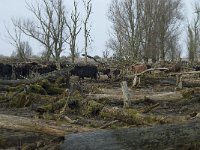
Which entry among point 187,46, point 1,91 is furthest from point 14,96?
point 187,46

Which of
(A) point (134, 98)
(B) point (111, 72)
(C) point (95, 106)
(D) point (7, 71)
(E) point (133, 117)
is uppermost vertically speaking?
(D) point (7, 71)

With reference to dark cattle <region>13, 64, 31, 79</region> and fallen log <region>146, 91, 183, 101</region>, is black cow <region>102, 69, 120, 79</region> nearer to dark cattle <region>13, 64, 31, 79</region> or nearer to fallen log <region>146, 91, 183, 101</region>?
dark cattle <region>13, 64, 31, 79</region>

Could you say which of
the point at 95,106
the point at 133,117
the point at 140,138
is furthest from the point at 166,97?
the point at 140,138

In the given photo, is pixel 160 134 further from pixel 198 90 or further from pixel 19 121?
pixel 198 90

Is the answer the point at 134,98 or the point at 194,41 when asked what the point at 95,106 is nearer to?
the point at 134,98

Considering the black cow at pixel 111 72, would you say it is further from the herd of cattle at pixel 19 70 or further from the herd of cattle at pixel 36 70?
the herd of cattle at pixel 19 70

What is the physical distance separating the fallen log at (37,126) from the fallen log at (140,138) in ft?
4.79

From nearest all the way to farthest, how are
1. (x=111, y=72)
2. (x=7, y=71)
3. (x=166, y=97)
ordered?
(x=166, y=97) → (x=7, y=71) → (x=111, y=72)

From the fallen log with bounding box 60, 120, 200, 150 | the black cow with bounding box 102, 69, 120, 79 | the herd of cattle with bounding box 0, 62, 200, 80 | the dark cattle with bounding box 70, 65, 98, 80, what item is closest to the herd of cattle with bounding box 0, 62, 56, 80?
the herd of cattle with bounding box 0, 62, 200, 80

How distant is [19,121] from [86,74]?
65.7 feet

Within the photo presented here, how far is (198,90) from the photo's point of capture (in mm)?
14586

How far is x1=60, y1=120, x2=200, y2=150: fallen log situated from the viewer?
5.79 metres

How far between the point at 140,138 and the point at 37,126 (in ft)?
9.23

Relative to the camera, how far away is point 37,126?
26.9 ft
